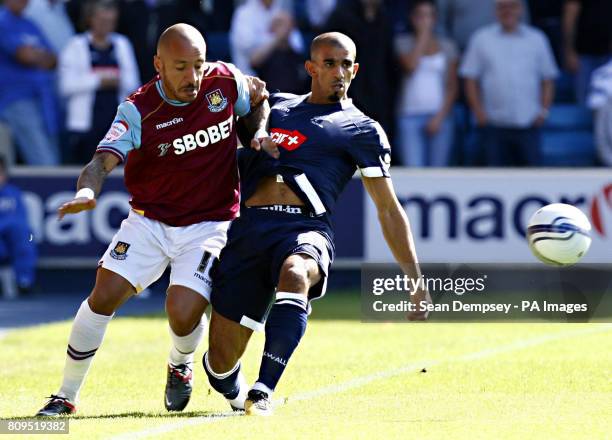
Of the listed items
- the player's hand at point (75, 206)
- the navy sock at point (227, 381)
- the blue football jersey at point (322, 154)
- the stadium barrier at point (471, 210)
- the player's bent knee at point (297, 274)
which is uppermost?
the player's hand at point (75, 206)

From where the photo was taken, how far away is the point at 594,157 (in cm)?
1825

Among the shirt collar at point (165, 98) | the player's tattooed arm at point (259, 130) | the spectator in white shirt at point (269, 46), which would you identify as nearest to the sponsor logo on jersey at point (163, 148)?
the shirt collar at point (165, 98)

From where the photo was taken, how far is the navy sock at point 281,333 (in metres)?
7.21

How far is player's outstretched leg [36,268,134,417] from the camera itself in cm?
773

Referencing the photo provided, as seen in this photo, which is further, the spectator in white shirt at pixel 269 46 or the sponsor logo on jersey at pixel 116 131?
the spectator in white shirt at pixel 269 46

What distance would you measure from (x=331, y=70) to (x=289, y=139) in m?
0.48

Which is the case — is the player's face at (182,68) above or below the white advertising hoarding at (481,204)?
above

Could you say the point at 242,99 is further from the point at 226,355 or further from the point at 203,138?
the point at 226,355

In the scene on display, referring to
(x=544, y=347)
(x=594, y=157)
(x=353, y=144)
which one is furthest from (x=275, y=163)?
(x=594, y=157)

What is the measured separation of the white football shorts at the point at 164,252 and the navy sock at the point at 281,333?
708 mm

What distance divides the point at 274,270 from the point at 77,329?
47.6 inches

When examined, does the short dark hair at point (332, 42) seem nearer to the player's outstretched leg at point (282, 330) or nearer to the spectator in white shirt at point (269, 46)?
the player's outstretched leg at point (282, 330)

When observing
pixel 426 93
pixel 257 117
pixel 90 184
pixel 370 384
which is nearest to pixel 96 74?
pixel 426 93

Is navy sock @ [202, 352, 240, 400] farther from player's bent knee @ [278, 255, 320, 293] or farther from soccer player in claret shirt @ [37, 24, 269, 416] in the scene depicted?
player's bent knee @ [278, 255, 320, 293]
